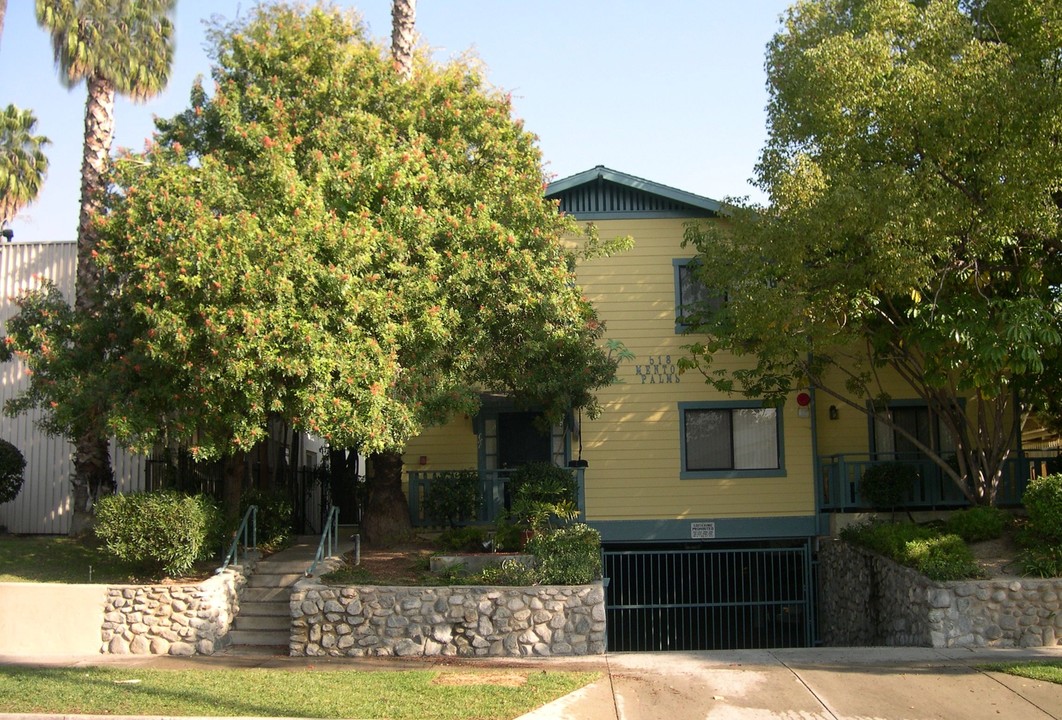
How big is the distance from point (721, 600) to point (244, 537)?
28.8ft

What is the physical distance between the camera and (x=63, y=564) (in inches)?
614

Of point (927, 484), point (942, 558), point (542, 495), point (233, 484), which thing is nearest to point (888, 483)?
point (927, 484)

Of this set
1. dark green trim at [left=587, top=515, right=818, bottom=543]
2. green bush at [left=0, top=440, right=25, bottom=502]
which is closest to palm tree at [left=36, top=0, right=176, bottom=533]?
green bush at [left=0, top=440, right=25, bottom=502]

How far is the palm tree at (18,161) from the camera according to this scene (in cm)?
2562

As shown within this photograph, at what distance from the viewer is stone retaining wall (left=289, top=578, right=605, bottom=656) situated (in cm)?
1277

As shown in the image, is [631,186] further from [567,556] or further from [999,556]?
[999,556]

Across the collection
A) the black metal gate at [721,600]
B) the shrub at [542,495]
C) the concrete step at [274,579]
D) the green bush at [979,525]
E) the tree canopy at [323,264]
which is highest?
the tree canopy at [323,264]

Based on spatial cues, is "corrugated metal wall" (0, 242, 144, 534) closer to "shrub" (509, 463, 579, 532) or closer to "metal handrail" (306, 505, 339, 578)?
"metal handrail" (306, 505, 339, 578)

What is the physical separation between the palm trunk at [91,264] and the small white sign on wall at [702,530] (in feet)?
33.3

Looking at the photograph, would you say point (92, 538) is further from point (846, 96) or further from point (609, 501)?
point (846, 96)

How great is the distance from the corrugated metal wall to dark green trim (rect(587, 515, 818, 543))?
9.06 metres

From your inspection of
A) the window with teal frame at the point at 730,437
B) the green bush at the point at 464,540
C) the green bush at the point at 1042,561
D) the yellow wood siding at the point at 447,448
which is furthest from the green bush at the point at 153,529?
the green bush at the point at 1042,561

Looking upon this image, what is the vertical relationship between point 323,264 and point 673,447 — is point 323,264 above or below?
above

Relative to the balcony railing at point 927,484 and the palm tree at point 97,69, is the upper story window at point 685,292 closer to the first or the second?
the balcony railing at point 927,484
